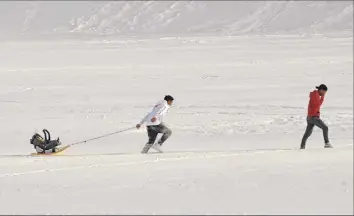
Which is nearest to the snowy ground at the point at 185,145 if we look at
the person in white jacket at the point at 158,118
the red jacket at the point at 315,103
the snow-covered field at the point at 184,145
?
the snow-covered field at the point at 184,145

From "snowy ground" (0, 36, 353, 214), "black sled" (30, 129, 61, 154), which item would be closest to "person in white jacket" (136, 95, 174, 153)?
"snowy ground" (0, 36, 353, 214)

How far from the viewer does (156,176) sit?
9.49m

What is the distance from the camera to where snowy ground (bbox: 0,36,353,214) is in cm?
801

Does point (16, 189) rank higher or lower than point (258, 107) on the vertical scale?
lower

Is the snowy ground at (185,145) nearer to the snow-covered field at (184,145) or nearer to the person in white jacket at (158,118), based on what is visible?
the snow-covered field at (184,145)

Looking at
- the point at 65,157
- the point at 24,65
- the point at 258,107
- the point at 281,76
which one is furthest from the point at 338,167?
the point at 24,65

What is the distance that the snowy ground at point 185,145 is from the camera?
801 cm

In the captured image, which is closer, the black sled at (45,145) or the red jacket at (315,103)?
the red jacket at (315,103)

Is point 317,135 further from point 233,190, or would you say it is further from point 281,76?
point 281,76

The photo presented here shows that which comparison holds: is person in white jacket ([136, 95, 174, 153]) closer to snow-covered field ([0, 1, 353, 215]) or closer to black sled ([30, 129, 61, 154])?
snow-covered field ([0, 1, 353, 215])

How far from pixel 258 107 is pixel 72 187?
11.5 m

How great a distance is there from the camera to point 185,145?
1460 cm

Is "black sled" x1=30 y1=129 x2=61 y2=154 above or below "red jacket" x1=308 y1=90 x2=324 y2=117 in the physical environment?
below

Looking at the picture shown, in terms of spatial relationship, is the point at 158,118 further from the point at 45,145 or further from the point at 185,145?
the point at 185,145
